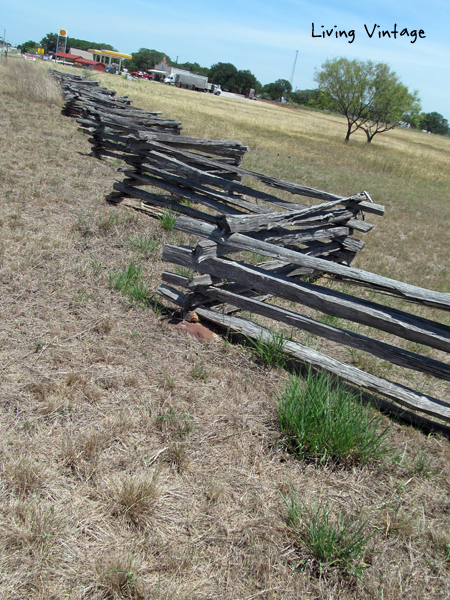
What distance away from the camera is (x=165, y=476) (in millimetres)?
2428

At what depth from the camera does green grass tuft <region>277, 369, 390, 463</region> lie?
8.65 ft

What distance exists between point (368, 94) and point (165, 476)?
132ft

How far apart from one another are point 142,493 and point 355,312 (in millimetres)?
1922

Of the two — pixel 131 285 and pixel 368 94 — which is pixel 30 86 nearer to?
pixel 131 285

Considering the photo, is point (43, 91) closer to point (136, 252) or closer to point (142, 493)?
point (136, 252)

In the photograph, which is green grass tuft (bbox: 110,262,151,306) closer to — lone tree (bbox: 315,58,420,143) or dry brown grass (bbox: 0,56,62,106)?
dry brown grass (bbox: 0,56,62,106)

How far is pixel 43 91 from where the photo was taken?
16.3 metres

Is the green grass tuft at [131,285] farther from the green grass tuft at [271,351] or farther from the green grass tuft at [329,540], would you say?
the green grass tuft at [329,540]

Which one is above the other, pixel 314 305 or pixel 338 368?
pixel 314 305

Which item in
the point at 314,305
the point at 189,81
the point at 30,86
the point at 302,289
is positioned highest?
the point at 189,81

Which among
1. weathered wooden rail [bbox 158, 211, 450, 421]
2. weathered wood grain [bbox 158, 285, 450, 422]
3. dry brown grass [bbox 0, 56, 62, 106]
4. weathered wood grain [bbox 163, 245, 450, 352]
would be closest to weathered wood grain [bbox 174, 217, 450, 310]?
weathered wooden rail [bbox 158, 211, 450, 421]

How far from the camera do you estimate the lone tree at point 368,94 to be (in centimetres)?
3600

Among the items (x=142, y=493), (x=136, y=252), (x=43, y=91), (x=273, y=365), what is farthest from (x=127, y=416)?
(x=43, y=91)

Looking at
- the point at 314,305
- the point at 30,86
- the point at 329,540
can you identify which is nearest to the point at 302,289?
the point at 314,305
